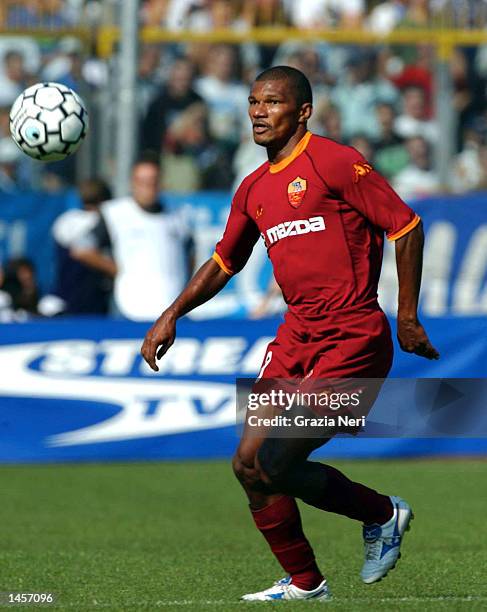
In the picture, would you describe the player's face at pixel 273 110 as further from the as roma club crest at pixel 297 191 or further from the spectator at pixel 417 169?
the spectator at pixel 417 169

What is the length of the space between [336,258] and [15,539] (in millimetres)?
3398

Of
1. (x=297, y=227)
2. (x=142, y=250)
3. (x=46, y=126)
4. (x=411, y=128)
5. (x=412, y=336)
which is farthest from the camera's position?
(x=411, y=128)

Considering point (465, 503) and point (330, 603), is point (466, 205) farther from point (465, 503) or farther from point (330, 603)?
point (330, 603)

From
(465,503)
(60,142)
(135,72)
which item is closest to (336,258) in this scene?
(60,142)

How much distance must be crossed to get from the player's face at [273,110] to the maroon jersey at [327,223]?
111 millimetres

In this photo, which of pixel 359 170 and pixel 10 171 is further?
pixel 10 171

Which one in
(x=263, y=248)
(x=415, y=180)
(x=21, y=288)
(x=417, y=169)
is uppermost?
(x=417, y=169)

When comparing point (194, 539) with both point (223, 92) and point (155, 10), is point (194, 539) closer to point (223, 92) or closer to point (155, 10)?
point (223, 92)

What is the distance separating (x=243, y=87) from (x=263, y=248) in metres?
2.75

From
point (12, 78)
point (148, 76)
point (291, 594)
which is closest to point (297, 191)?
point (291, 594)

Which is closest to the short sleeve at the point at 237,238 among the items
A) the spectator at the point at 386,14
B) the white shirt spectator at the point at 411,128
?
the white shirt spectator at the point at 411,128

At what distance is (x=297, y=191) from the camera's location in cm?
588

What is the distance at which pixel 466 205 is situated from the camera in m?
14.8

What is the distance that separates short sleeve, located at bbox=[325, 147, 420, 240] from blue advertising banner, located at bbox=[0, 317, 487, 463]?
613 cm
